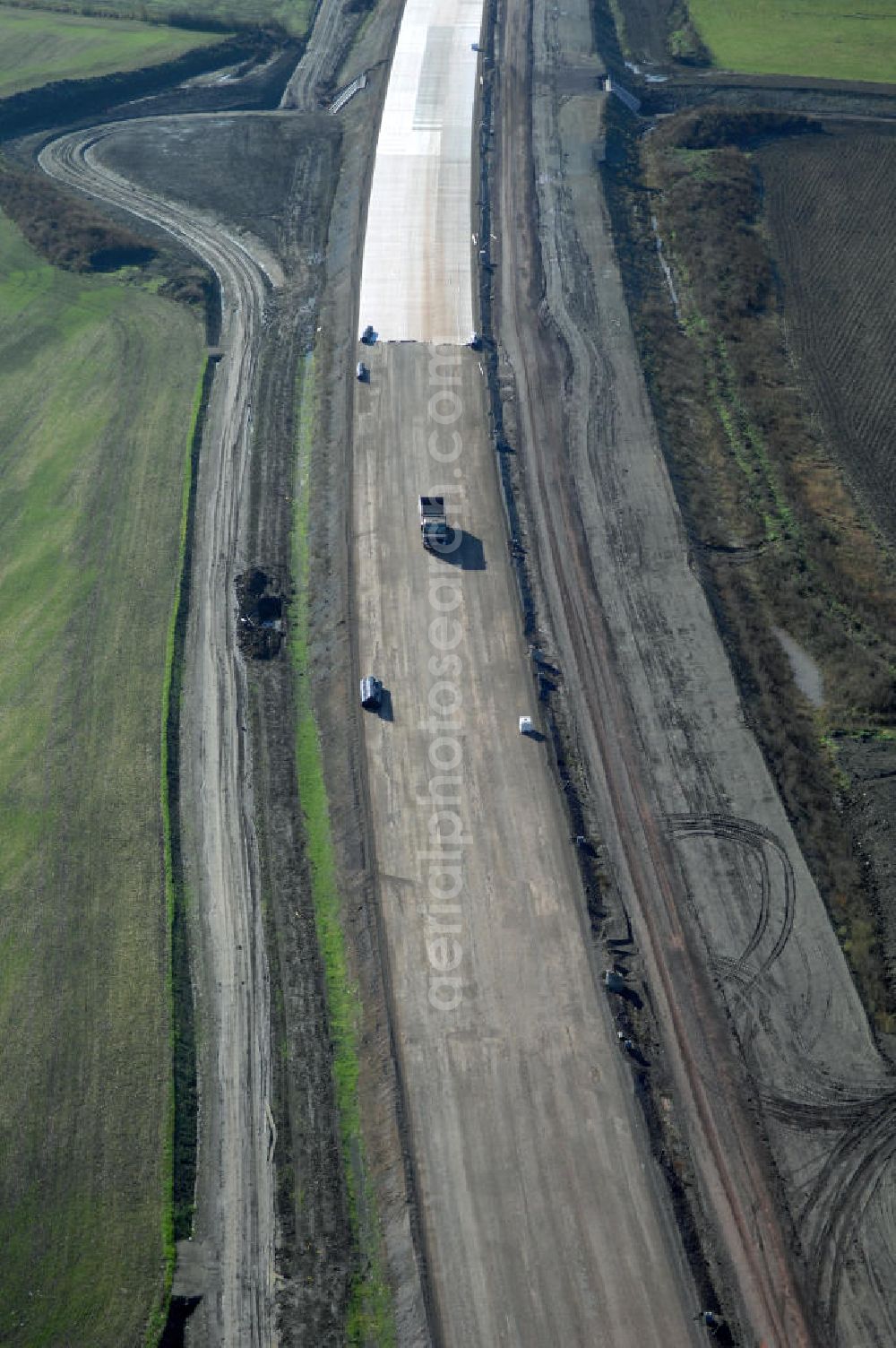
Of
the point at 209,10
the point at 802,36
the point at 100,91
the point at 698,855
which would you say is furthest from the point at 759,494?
the point at 209,10

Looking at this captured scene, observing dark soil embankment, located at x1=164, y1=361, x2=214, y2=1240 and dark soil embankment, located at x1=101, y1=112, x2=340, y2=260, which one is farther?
dark soil embankment, located at x1=101, y1=112, x2=340, y2=260

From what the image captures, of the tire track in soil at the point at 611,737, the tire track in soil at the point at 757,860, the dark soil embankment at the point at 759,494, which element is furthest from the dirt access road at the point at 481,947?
the dark soil embankment at the point at 759,494

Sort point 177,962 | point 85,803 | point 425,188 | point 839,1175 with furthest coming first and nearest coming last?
point 425,188 < point 85,803 < point 177,962 < point 839,1175

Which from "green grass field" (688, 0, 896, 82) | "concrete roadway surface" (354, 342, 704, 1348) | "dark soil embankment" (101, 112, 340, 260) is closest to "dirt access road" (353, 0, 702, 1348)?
"concrete roadway surface" (354, 342, 704, 1348)

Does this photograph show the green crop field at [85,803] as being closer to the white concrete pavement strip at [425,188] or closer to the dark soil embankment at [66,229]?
the dark soil embankment at [66,229]

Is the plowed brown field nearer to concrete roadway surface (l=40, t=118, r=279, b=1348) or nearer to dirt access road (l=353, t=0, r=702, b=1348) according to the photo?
dirt access road (l=353, t=0, r=702, b=1348)

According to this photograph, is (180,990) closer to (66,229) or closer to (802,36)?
(66,229)

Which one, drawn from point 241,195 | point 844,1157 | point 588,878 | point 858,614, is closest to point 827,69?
point 241,195
